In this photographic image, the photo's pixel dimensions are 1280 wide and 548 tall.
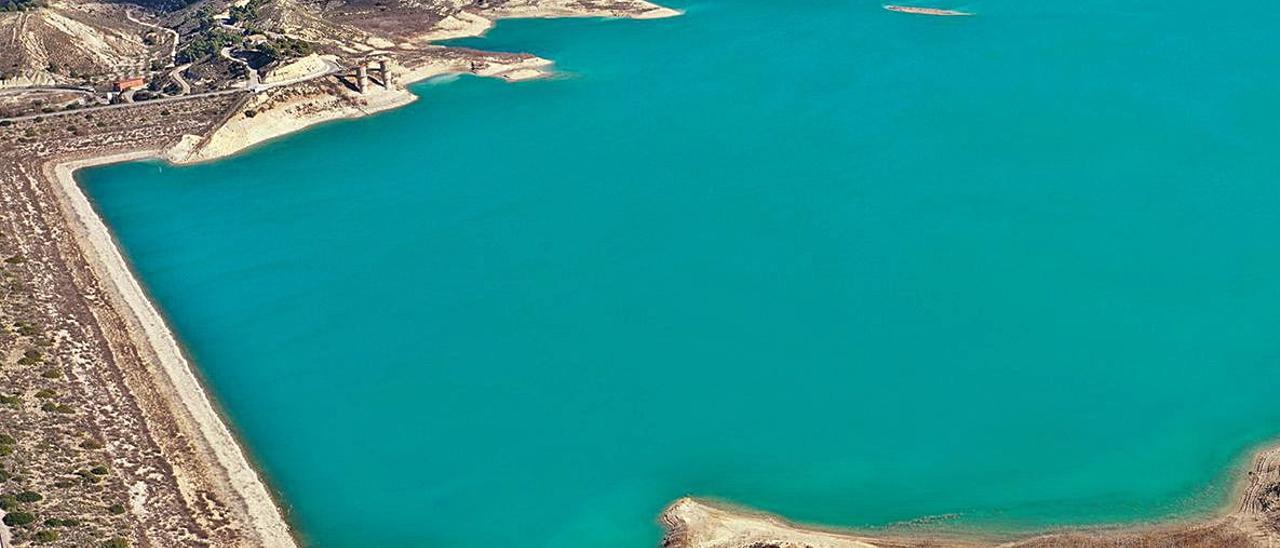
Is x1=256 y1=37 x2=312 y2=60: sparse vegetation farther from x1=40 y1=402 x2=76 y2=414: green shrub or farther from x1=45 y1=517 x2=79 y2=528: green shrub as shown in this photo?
x1=45 y1=517 x2=79 y2=528: green shrub

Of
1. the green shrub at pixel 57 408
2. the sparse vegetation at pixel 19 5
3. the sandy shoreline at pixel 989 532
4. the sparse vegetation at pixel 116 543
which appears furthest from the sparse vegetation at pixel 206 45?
the sandy shoreline at pixel 989 532

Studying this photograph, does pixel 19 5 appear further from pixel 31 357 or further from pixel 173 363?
pixel 173 363

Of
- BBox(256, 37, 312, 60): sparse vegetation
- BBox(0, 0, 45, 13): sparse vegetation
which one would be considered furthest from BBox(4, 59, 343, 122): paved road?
BBox(0, 0, 45, 13): sparse vegetation

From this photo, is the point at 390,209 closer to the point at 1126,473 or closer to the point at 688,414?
the point at 688,414

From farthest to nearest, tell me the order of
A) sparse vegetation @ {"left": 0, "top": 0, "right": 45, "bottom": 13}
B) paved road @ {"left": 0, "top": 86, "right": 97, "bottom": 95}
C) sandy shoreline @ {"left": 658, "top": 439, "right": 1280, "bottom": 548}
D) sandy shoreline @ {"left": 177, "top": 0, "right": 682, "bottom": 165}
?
1. sparse vegetation @ {"left": 0, "top": 0, "right": 45, "bottom": 13}
2. paved road @ {"left": 0, "top": 86, "right": 97, "bottom": 95}
3. sandy shoreline @ {"left": 177, "top": 0, "right": 682, "bottom": 165}
4. sandy shoreline @ {"left": 658, "top": 439, "right": 1280, "bottom": 548}

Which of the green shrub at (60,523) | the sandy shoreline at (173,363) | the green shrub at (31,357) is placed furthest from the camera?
the green shrub at (31,357)

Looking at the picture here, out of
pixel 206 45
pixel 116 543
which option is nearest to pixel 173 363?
pixel 116 543

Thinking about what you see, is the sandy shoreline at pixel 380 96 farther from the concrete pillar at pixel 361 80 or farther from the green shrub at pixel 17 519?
the green shrub at pixel 17 519
